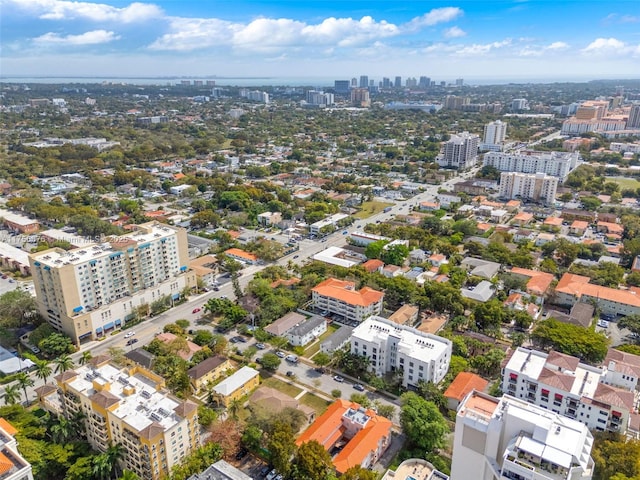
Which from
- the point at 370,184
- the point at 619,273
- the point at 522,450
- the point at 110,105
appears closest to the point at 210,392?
the point at 522,450

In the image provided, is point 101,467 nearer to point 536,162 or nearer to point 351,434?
point 351,434

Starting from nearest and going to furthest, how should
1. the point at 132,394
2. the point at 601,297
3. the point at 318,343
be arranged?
1. the point at 132,394
2. the point at 318,343
3. the point at 601,297

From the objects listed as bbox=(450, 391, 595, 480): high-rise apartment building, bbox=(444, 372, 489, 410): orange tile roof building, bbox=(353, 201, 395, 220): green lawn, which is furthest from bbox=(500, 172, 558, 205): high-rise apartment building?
bbox=(450, 391, 595, 480): high-rise apartment building

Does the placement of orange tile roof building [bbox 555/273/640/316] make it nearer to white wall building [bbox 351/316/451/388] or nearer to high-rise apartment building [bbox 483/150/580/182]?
white wall building [bbox 351/316/451/388]

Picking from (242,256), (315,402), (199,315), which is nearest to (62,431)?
(315,402)

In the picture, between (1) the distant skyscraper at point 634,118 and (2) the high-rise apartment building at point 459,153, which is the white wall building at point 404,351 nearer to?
(2) the high-rise apartment building at point 459,153

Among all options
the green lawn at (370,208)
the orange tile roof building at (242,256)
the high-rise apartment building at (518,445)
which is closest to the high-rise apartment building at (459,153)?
the green lawn at (370,208)
